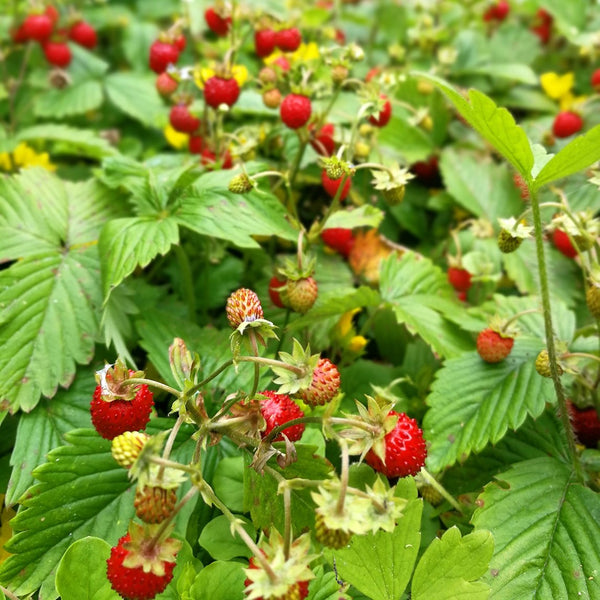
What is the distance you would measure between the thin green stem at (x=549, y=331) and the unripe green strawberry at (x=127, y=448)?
2.34ft

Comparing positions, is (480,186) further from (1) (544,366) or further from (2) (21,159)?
(2) (21,159)

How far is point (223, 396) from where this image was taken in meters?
1.35

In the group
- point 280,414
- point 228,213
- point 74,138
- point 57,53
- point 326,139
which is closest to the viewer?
point 280,414

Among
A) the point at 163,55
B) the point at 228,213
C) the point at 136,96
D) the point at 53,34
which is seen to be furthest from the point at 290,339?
the point at 53,34

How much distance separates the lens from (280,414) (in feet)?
3.68

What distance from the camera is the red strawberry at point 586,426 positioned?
1468mm

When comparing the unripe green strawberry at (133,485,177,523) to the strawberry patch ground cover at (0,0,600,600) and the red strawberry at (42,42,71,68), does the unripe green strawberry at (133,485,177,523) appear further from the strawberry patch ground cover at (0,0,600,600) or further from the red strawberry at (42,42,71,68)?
the red strawberry at (42,42,71,68)

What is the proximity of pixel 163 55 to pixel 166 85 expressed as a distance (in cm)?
11

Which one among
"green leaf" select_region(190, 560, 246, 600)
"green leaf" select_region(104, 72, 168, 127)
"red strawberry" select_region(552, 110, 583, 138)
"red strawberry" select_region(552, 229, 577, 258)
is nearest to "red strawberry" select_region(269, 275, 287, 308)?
"green leaf" select_region(190, 560, 246, 600)

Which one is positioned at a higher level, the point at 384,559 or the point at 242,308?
the point at 242,308

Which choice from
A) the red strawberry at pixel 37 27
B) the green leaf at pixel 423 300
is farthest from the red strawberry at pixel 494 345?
the red strawberry at pixel 37 27


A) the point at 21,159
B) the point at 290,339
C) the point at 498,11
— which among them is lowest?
the point at 21,159

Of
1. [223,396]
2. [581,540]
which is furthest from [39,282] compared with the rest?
[581,540]

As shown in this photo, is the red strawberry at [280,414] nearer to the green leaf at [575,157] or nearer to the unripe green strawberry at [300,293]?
the unripe green strawberry at [300,293]
